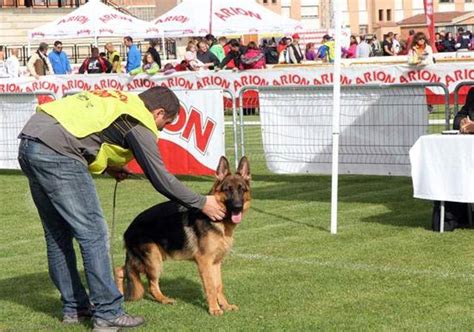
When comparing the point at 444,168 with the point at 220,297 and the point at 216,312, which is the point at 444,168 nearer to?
the point at 220,297

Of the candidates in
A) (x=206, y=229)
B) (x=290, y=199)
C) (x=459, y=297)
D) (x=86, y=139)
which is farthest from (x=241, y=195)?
(x=290, y=199)

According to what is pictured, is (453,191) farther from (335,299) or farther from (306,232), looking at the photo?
(335,299)

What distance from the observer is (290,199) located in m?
14.0

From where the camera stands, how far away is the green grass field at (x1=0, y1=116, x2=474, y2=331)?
786 centimetres

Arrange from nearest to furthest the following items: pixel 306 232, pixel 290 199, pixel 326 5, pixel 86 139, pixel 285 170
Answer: pixel 86 139, pixel 306 232, pixel 290 199, pixel 285 170, pixel 326 5

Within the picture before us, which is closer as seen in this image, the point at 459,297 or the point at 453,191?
the point at 459,297

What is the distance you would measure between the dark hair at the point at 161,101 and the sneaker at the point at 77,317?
161 centimetres

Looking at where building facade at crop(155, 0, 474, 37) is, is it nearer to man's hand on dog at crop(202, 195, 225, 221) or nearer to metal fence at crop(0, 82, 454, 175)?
metal fence at crop(0, 82, 454, 175)

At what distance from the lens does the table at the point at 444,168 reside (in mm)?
10672

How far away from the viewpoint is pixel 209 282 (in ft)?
26.1

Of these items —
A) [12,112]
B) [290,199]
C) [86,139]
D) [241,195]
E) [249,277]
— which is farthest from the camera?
[12,112]

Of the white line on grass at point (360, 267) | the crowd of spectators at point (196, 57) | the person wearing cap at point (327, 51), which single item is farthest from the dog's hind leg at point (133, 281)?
the person wearing cap at point (327, 51)

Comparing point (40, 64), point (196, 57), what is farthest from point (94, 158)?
point (40, 64)

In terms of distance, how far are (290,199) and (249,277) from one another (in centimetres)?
472
